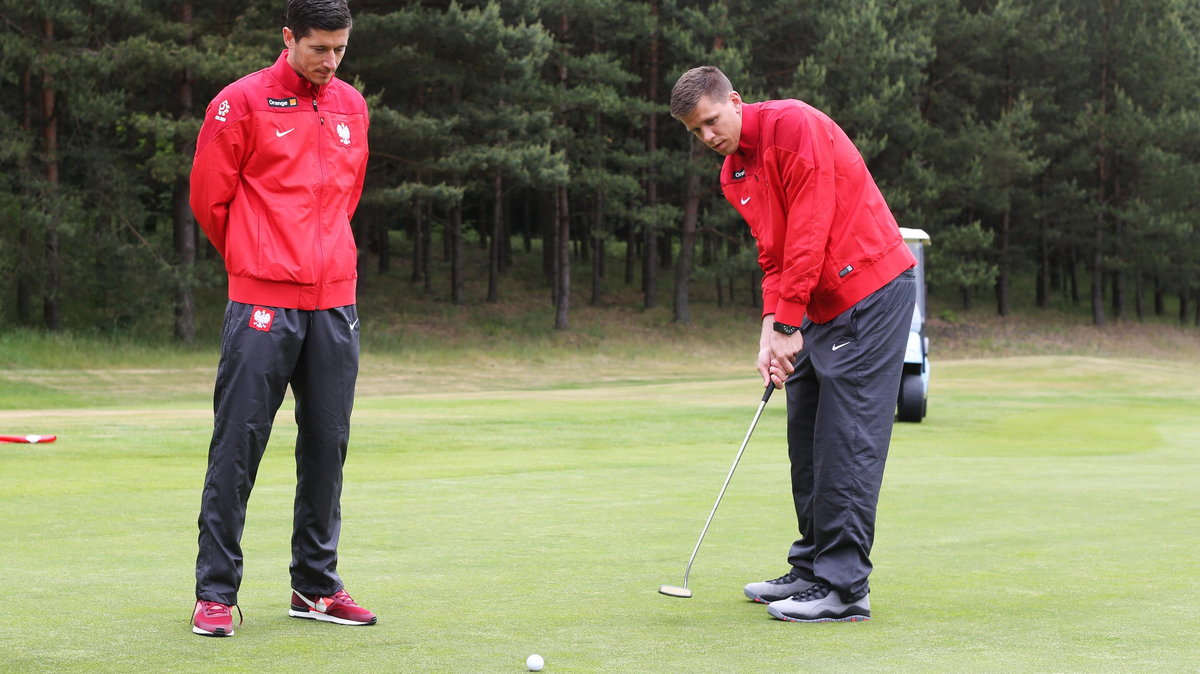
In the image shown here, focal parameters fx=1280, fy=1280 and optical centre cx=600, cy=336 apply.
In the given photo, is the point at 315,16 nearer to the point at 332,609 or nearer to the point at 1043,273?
the point at 332,609

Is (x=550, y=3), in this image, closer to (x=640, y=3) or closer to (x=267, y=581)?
(x=640, y=3)

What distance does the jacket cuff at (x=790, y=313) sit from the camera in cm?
468

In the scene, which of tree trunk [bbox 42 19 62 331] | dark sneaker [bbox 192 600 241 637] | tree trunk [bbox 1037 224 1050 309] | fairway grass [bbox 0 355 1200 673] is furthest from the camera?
tree trunk [bbox 1037 224 1050 309]

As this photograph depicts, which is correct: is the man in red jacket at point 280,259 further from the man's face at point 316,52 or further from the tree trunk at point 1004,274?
the tree trunk at point 1004,274

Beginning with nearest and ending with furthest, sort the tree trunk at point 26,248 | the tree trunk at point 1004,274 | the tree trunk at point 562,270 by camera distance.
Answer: the tree trunk at point 26,248
the tree trunk at point 562,270
the tree trunk at point 1004,274

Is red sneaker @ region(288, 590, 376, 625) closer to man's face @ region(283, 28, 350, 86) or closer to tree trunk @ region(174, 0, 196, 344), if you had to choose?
man's face @ region(283, 28, 350, 86)

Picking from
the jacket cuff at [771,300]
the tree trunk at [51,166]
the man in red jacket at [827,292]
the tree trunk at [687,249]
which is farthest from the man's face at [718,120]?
the tree trunk at [687,249]

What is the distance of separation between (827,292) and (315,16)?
210 centimetres

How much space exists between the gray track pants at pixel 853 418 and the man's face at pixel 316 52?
6.76 ft

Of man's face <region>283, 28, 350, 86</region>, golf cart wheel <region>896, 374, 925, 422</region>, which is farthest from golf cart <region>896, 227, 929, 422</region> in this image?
man's face <region>283, 28, 350, 86</region>

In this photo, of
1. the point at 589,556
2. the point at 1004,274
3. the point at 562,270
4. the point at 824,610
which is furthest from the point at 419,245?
the point at 824,610

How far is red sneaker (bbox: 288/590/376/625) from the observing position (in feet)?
14.0

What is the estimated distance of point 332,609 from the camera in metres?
4.34

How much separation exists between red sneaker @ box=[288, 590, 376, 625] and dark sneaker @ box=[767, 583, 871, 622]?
4.70 ft
